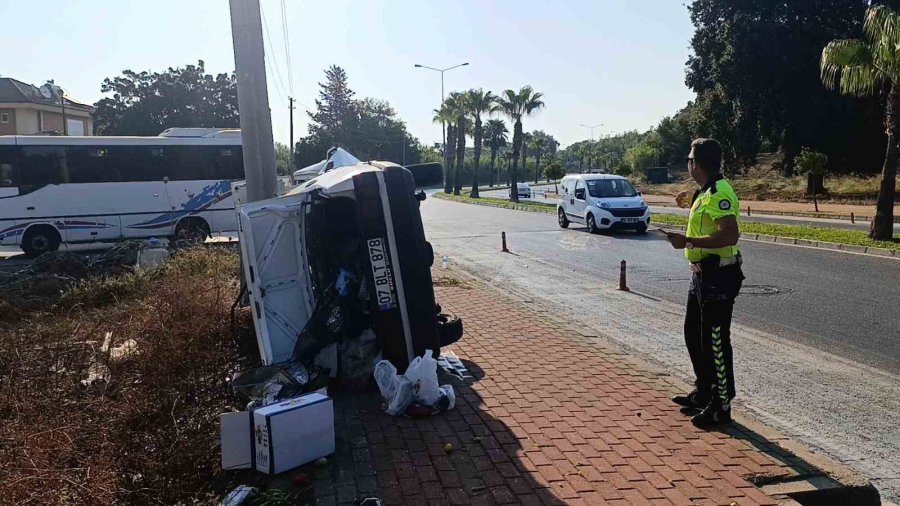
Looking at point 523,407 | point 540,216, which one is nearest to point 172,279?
point 523,407

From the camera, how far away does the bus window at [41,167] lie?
61.8 ft

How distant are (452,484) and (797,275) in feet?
35.9

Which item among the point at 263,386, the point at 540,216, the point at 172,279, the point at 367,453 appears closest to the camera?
the point at 367,453

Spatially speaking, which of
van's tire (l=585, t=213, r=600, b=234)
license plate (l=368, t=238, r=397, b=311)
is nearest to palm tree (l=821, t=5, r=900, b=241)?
van's tire (l=585, t=213, r=600, b=234)

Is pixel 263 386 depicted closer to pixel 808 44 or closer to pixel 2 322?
pixel 2 322

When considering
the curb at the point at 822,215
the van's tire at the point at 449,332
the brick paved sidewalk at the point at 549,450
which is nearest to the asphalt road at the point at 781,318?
the brick paved sidewalk at the point at 549,450

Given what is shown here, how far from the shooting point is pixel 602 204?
21219 mm

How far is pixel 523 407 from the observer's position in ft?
17.2

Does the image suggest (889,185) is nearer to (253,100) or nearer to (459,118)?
(253,100)

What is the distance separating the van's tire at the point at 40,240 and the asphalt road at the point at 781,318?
10762mm

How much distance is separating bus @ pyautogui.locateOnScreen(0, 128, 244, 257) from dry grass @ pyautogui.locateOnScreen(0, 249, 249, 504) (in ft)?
40.8

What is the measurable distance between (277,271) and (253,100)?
2868mm

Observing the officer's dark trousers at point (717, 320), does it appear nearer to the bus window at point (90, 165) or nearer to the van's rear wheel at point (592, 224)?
the van's rear wheel at point (592, 224)

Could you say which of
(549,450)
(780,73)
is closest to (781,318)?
(549,450)
